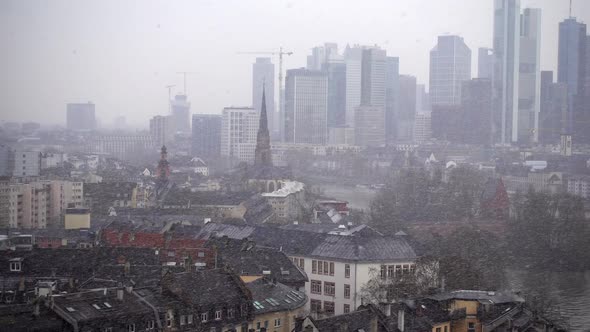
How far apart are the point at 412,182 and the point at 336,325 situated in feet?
57.6

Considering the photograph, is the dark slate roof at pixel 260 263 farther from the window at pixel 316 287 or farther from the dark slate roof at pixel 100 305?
the dark slate roof at pixel 100 305

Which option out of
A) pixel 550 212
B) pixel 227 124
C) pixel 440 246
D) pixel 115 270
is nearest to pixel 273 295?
pixel 115 270

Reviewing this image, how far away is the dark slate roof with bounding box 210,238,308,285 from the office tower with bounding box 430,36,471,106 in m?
33.9

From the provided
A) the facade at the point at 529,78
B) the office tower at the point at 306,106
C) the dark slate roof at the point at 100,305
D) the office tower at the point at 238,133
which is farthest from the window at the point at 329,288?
the office tower at the point at 306,106

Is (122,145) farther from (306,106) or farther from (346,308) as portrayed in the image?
(346,308)

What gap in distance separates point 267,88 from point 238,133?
4609 millimetres

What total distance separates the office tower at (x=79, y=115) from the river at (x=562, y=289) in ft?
21.9

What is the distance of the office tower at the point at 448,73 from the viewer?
43.2 metres

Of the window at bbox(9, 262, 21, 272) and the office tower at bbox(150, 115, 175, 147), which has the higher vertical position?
the office tower at bbox(150, 115, 175, 147)

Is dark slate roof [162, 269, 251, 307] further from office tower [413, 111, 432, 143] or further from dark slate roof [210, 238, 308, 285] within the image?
office tower [413, 111, 432, 143]

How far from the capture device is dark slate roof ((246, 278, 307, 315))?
6.77 meters

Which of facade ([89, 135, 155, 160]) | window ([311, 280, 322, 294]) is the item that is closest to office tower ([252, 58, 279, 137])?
facade ([89, 135, 155, 160])

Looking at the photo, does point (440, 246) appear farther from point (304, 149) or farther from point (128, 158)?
point (304, 149)

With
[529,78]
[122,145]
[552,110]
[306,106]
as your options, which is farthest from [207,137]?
[529,78]
